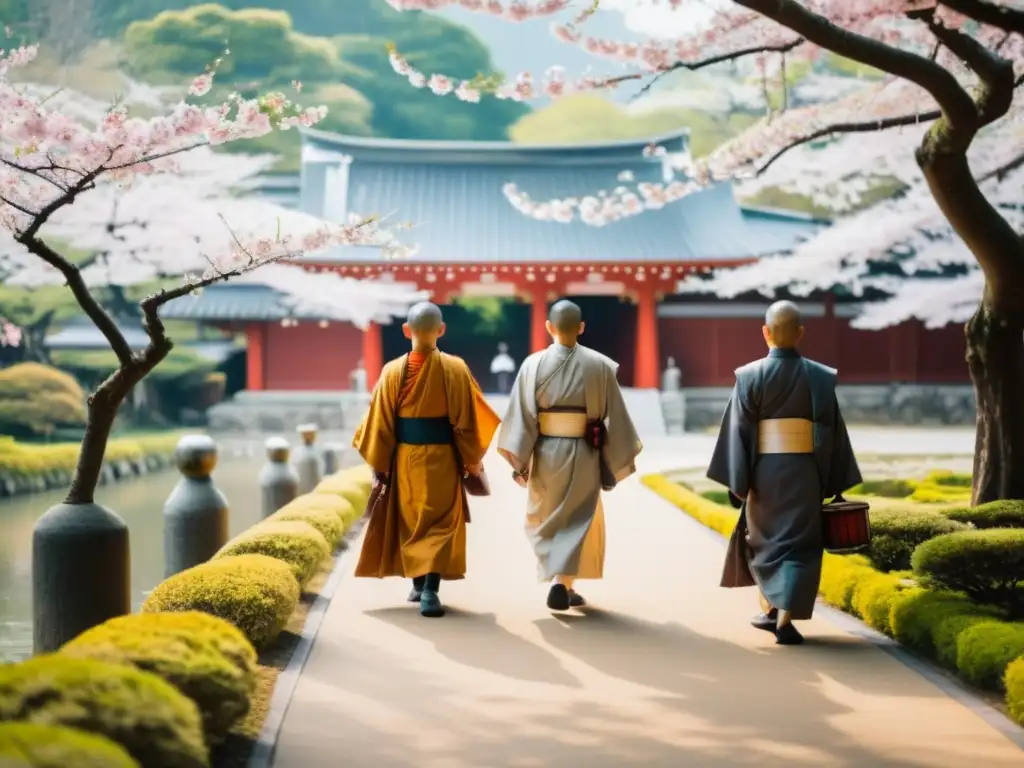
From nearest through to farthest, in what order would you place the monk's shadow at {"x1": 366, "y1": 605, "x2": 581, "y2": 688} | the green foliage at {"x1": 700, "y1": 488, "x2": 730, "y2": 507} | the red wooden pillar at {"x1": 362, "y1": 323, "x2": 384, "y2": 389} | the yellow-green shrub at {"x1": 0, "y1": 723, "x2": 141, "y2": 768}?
the yellow-green shrub at {"x1": 0, "y1": 723, "x2": 141, "y2": 768} < the monk's shadow at {"x1": 366, "y1": 605, "x2": 581, "y2": 688} < the green foliage at {"x1": 700, "y1": 488, "x2": 730, "y2": 507} < the red wooden pillar at {"x1": 362, "y1": 323, "x2": 384, "y2": 389}

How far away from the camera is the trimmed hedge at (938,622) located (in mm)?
4363

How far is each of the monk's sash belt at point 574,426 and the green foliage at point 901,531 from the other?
1.69m

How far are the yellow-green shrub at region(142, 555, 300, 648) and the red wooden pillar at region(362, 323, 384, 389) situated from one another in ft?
65.8

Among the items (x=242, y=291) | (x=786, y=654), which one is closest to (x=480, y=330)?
(x=242, y=291)

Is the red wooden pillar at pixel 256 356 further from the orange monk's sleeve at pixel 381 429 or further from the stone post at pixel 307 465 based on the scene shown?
the orange monk's sleeve at pixel 381 429

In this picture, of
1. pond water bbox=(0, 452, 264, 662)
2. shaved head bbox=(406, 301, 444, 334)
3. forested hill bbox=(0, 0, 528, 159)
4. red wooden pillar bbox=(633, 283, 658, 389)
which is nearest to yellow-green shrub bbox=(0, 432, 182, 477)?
pond water bbox=(0, 452, 264, 662)

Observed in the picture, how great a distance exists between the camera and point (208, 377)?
2972 cm

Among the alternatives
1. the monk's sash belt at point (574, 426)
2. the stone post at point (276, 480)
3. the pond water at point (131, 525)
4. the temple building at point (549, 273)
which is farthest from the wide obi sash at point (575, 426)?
the temple building at point (549, 273)

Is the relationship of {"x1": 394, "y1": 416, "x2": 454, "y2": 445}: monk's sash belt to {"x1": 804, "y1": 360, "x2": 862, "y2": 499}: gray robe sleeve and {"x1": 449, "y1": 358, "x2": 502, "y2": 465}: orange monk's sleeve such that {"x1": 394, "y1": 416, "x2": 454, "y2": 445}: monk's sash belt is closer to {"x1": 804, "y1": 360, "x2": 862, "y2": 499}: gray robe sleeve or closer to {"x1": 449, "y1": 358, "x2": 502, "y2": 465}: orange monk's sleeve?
{"x1": 449, "y1": 358, "x2": 502, "y2": 465}: orange monk's sleeve

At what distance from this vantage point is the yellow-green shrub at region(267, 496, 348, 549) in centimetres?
778

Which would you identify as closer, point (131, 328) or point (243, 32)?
point (131, 328)

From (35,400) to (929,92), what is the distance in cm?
1788

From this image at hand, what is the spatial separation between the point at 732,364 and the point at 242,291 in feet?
38.5

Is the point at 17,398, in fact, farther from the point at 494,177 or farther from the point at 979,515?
the point at 979,515
